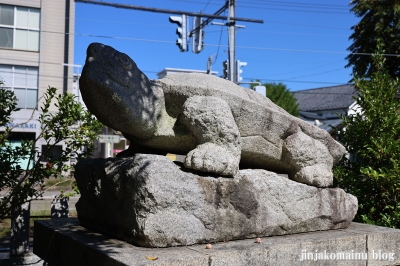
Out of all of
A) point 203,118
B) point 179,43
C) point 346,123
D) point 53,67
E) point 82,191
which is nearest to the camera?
point 203,118

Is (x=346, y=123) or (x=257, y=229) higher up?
(x=346, y=123)

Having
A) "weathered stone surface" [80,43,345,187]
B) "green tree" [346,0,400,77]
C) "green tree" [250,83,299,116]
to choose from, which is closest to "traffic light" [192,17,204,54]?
"green tree" [346,0,400,77]

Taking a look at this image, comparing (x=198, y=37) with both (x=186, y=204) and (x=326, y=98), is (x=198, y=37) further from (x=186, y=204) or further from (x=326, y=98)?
(x=326, y=98)

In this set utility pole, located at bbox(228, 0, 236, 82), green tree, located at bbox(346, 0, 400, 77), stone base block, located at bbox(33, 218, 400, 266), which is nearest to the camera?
stone base block, located at bbox(33, 218, 400, 266)

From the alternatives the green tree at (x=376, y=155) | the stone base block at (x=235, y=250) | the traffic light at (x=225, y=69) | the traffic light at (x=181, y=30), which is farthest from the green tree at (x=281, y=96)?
the stone base block at (x=235, y=250)

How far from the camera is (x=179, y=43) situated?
11.2m

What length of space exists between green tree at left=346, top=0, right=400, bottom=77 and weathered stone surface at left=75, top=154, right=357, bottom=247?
35.8 feet

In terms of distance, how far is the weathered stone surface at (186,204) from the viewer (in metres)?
Result: 3.01

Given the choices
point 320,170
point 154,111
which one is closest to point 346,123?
point 320,170

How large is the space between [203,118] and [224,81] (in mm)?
680

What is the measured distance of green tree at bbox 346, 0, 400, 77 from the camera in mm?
13750

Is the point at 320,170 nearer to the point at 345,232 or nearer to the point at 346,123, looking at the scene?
the point at 345,232

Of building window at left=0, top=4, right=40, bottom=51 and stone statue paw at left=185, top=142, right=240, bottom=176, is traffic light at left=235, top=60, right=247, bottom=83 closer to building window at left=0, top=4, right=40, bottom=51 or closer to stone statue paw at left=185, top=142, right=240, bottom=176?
stone statue paw at left=185, top=142, right=240, bottom=176

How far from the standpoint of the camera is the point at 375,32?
46.4ft
